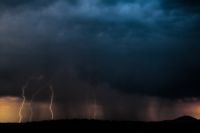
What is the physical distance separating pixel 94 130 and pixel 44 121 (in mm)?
15689

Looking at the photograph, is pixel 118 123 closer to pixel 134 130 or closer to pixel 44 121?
pixel 134 130

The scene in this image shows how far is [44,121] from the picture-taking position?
103375mm

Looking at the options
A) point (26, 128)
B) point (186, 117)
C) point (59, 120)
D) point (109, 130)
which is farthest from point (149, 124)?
point (186, 117)

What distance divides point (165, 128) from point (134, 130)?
9114mm

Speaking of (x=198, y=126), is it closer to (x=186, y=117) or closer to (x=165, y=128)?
(x=165, y=128)

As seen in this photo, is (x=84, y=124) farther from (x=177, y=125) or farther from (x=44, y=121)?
(x=177, y=125)

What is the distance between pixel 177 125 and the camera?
104m

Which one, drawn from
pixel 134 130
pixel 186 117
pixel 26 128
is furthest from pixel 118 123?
pixel 186 117

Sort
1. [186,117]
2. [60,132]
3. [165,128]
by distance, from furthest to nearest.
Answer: [186,117] < [165,128] < [60,132]

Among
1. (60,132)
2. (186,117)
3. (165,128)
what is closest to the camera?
(60,132)

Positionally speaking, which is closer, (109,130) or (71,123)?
(109,130)

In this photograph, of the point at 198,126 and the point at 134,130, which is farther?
the point at 198,126

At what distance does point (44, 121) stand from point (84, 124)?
34.8ft

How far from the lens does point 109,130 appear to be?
9375 cm
